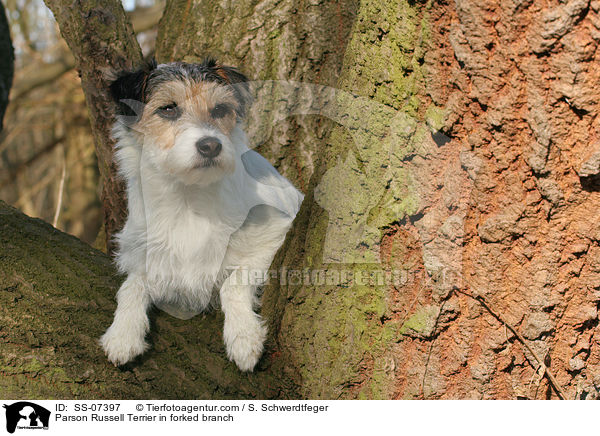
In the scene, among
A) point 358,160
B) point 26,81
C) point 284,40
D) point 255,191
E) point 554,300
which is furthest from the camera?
point 26,81

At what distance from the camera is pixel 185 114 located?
3195 mm

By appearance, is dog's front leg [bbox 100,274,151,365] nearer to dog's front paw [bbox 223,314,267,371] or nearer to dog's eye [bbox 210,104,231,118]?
dog's front paw [bbox 223,314,267,371]

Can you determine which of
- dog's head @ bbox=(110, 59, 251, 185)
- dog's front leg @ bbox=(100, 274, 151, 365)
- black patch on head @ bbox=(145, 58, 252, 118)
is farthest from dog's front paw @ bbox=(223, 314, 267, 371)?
black patch on head @ bbox=(145, 58, 252, 118)

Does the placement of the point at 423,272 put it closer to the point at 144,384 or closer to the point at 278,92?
the point at 144,384

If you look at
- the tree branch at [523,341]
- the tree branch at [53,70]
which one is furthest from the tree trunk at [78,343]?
the tree branch at [53,70]

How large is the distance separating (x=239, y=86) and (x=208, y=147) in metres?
0.84

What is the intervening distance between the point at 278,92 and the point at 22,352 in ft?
8.70

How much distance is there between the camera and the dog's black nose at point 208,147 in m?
2.87

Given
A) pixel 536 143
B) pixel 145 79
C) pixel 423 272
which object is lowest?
pixel 423 272

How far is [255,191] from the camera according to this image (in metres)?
3.23

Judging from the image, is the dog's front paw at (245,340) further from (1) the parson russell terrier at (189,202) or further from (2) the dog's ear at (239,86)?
(2) the dog's ear at (239,86)

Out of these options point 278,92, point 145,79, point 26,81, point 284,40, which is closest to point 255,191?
point 145,79

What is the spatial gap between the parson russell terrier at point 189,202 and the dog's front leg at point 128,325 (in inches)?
0.4
